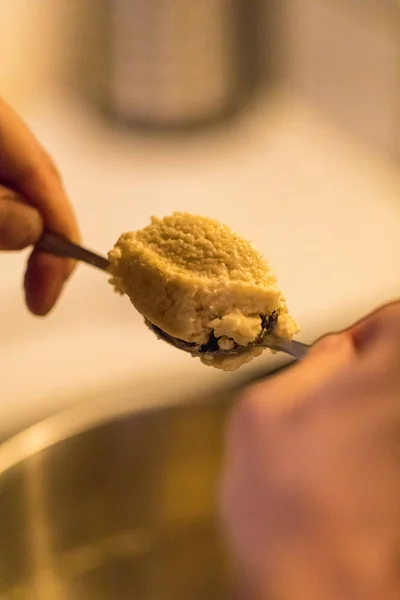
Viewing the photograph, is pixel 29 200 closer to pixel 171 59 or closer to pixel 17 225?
pixel 17 225

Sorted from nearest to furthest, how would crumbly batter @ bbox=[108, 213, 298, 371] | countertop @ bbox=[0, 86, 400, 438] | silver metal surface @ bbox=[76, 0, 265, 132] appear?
crumbly batter @ bbox=[108, 213, 298, 371] → countertop @ bbox=[0, 86, 400, 438] → silver metal surface @ bbox=[76, 0, 265, 132]

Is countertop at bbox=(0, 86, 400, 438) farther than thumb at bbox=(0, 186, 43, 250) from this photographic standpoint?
Yes

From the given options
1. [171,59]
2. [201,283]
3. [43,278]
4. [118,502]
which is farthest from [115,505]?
[171,59]

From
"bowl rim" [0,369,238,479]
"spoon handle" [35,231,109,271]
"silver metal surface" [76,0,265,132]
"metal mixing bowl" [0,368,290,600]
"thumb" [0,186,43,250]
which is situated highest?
"silver metal surface" [76,0,265,132]

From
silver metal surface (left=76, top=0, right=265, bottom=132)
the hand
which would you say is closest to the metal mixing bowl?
the hand

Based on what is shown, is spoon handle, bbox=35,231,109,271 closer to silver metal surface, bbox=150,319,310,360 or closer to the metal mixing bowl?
silver metal surface, bbox=150,319,310,360

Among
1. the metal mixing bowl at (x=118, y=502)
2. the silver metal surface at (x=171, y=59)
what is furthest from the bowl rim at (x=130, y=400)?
the silver metal surface at (x=171, y=59)

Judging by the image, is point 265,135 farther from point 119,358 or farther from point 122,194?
point 119,358
